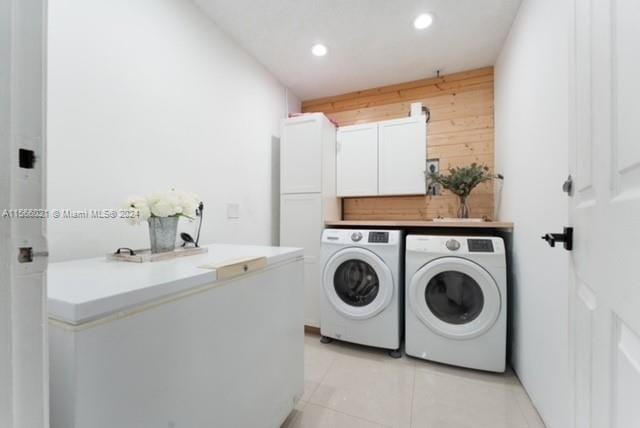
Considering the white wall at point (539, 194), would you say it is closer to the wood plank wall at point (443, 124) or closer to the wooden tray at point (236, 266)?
the wood plank wall at point (443, 124)

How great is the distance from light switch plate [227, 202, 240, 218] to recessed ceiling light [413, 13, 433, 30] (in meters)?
1.82

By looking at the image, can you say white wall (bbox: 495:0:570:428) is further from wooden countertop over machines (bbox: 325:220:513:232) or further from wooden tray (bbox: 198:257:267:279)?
wooden tray (bbox: 198:257:267:279)

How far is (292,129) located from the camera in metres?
2.47

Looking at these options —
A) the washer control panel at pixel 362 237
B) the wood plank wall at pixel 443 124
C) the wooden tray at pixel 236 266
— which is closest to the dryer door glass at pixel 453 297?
the washer control panel at pixel 362 237

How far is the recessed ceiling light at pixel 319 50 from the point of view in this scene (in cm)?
212

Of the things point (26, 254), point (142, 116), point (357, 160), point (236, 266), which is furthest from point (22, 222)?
point (357, 160)

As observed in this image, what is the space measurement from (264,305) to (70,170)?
99 cm

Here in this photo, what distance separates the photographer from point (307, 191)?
7.93ft

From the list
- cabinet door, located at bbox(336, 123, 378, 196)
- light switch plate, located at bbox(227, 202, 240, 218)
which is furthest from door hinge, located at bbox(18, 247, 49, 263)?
cabinet door, located at bbox(336, 123, 378, 196)

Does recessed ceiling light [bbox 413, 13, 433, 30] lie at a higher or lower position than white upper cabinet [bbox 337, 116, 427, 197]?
higher

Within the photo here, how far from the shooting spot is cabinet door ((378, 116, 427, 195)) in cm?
251

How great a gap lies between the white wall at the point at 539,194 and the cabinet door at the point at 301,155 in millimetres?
1446

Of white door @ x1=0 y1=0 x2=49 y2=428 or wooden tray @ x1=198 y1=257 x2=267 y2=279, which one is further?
wooden tray @ x1=198 y1=257 x2=267 y2=279

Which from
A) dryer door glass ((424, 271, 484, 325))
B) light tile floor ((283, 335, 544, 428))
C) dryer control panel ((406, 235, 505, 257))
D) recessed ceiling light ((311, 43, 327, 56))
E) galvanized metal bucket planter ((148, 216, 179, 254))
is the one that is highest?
recessed ceiling light ((311, 43, 327, 56))
